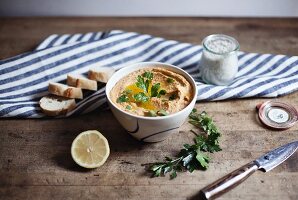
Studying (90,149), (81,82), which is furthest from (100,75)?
(90,149)

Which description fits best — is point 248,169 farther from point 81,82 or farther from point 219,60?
point 81,82

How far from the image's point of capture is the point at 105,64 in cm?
223

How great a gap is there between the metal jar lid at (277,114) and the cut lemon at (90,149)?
78 cm

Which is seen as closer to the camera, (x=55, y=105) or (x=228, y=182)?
(x=228, y=182)

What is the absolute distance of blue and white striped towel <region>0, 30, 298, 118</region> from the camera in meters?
2.02

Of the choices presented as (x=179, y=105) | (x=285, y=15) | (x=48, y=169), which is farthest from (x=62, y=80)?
(x=285, y=15)

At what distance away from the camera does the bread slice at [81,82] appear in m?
2.03

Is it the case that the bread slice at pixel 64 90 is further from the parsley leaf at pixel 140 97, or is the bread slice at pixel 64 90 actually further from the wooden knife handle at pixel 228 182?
the wooden knife handle at pixel 228 182

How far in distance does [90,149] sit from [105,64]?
2.22ft

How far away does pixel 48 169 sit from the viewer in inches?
66.9

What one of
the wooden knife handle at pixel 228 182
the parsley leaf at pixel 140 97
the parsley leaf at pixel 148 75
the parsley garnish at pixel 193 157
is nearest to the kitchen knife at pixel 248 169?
the wooden knife handle at pixel 228 182

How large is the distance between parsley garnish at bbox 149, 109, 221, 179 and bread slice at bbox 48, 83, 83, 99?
57 cm

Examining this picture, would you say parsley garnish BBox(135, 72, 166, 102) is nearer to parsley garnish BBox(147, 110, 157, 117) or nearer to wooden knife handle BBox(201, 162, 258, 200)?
parsley garnish BBox(147, 110, 157, 117)

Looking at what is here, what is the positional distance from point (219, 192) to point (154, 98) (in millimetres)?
469
